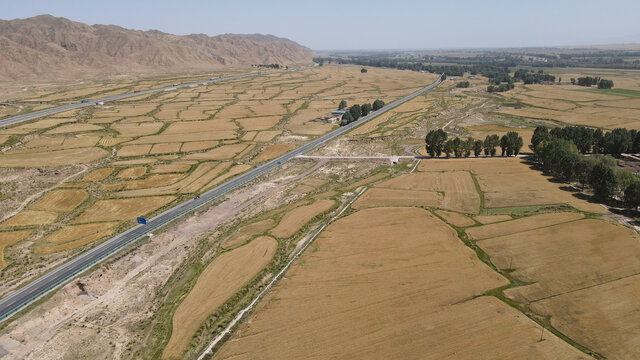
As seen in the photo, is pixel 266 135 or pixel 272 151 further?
pixel 266 135

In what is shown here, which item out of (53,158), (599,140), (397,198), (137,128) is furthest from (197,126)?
(599,140)

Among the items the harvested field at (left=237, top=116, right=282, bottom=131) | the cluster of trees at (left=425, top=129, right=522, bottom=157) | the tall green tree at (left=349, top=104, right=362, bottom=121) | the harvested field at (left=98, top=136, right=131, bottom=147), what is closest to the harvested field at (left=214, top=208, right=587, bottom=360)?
the cluster of trees at (left=425, top=129, right=522, bottom=157)

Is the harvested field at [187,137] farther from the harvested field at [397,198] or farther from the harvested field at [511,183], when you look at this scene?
the harvested field at [511,183]

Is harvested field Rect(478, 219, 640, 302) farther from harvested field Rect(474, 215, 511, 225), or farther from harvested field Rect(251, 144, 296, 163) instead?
harvested field Rect(251, 144, 296, 163)

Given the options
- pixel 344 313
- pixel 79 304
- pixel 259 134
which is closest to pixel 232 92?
pixel 259 134

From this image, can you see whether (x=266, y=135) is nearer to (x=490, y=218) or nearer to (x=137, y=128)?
(x=137, y=128)

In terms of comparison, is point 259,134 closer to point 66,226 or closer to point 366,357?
point 66,226

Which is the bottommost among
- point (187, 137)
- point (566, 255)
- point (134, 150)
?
point (566, 255)
